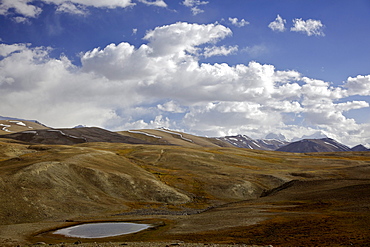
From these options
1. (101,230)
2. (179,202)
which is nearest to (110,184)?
(179,202)

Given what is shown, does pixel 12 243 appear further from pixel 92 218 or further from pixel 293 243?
pixel 293 243

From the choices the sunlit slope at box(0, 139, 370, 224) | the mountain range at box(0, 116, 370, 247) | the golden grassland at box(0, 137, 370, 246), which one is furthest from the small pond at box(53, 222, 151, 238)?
the sunlit slope at box(0, 139, 370, 224)

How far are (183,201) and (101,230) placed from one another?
5013 cm

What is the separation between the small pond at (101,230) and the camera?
5955cm

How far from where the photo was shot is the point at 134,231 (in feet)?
205

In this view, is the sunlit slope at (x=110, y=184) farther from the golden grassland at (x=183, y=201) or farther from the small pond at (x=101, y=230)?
the small pond at (x=101, y=230)

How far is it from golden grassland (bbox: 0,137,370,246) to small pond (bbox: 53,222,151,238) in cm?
306

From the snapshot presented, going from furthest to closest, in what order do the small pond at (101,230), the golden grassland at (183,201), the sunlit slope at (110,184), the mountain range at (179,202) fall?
the sunlit slope at (110,184), the small pond at (101,230), the golden grassland at (183,201), the mountain range at (179,202)

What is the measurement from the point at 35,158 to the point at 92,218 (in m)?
59.7

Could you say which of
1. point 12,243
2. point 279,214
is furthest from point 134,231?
point 279,214

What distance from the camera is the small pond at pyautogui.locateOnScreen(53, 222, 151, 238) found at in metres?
59.5

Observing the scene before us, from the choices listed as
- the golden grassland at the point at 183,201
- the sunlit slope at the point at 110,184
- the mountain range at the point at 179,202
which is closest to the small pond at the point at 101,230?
the mountain range at the point at 179,202

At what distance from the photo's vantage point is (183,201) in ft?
368

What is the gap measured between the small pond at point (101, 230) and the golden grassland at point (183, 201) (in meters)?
3.06
